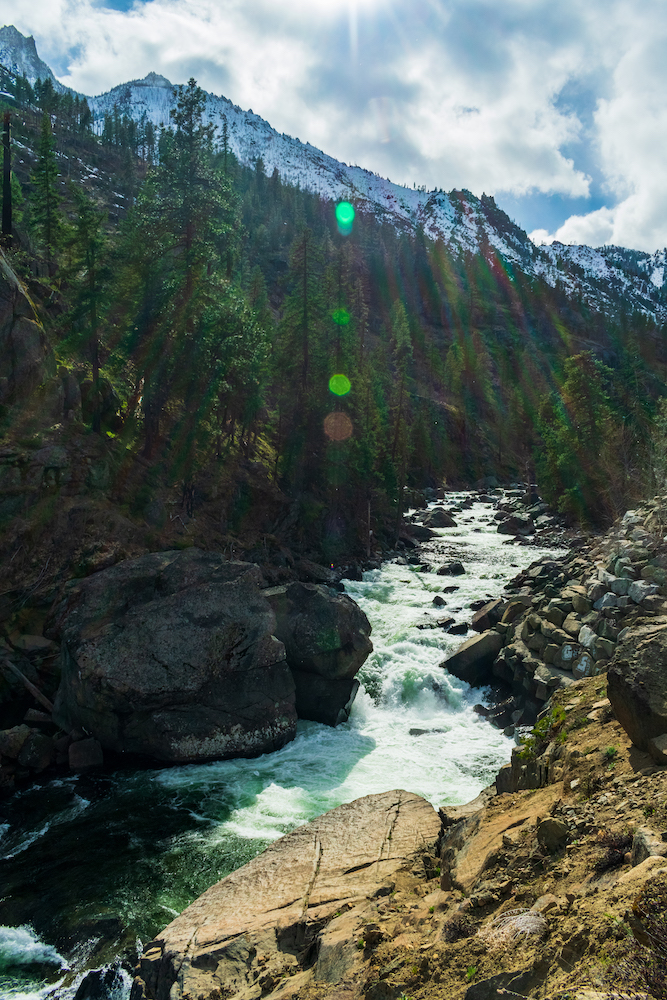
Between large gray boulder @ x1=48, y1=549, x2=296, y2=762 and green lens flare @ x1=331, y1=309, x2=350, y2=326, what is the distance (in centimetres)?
3538

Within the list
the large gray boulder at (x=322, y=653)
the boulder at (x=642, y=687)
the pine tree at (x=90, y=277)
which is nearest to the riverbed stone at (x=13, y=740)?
the large gray boulder at (x=322, y=653)

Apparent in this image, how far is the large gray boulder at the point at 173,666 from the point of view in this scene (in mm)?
17688

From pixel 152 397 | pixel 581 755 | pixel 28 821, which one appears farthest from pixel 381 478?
pixel 581 755

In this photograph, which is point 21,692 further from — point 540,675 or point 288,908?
point 540,675

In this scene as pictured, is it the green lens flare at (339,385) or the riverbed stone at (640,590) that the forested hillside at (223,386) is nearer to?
the green lens flare at (339,385)

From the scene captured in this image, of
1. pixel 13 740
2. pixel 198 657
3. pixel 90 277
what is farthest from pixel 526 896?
pixel 90 277

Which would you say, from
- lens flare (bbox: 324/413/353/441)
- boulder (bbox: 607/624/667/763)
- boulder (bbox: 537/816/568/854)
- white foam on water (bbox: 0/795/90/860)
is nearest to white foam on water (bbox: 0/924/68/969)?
white foam on water (bbox: 0/795/90/860)

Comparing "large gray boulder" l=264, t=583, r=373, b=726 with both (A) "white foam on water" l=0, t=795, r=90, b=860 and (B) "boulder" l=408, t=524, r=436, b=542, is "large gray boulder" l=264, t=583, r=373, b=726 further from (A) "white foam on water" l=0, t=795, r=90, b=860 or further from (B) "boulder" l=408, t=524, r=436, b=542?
(B) "boulder" l=408, t=524, r=436, b=542

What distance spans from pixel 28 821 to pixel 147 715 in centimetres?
404

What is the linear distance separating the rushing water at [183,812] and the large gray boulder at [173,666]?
0.97 meters

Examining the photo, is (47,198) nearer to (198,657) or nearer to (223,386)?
(223,386)

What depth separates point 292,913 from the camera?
814cm

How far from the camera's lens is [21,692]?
19328 millimetres

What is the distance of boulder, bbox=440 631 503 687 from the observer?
2270cm
